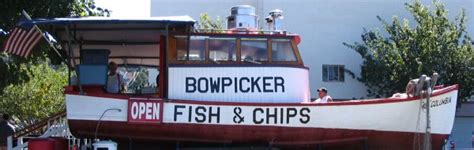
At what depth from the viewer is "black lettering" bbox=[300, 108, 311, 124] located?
11461 mm

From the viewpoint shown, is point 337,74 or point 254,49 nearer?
point 254,49

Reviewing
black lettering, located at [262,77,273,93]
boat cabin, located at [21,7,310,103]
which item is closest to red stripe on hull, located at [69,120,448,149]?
boat cabin, located at [21,7,310,103]

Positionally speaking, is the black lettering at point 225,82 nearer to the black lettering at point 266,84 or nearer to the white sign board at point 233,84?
the white sign board at point 233,84

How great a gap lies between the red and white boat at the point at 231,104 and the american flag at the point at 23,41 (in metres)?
0.44

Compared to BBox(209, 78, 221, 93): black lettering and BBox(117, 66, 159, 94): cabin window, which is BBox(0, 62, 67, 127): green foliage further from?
BBox(209, 78, 221, 93): black lettering

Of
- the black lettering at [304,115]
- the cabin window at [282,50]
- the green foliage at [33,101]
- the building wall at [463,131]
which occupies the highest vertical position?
the cabin window at [282,50]

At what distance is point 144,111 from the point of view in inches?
446

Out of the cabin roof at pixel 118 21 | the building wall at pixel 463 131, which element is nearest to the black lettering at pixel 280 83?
the cabin roof at pixel 118 21

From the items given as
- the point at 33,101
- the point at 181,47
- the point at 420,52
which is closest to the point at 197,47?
the point at 181,47

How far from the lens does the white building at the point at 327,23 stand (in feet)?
98.5

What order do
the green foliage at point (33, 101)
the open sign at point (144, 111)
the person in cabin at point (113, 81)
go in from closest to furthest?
1. the open sign at point (144, 111)
2. the person in cabin at point (113, 81)
3. the green foliage at point (33, 101)

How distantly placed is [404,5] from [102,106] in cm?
2173

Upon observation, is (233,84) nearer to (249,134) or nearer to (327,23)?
(249,134)

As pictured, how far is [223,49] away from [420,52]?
57.0 ft
